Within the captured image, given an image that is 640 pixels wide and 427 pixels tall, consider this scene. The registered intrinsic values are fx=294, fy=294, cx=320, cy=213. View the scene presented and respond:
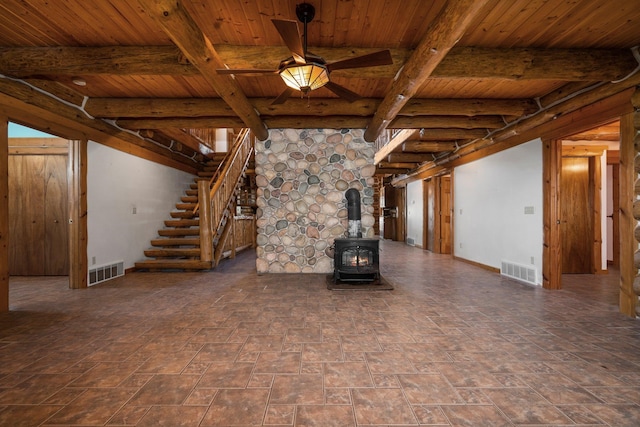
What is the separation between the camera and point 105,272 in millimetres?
5145

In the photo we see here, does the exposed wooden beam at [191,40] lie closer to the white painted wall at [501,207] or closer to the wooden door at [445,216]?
the white painted wall at [501,207]

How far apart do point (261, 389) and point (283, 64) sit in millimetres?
2548

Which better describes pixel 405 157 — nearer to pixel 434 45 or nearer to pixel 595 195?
pixel 595 195

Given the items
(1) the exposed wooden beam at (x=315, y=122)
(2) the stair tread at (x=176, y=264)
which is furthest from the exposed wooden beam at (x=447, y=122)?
(2) the stair tread at (x=176, y=264)

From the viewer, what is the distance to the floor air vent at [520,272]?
4.84 m

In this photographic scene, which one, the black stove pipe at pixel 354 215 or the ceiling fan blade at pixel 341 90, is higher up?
the ceiling fan blade at pixel 341 90

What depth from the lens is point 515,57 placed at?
10.4 feet

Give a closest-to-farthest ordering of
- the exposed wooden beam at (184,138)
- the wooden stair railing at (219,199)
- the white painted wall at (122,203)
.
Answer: the white painted wall at (122,203), the wooden stair railing at (219,199), the exposed wooden beam at (184,138)

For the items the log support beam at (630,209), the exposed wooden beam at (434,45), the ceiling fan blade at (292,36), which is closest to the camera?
the ceiling fan blade at (292,36)

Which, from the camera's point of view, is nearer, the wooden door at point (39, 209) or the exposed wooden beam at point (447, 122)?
the exposed wooden beam at point (447, 122)

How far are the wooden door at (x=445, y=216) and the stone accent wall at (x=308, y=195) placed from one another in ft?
13.7

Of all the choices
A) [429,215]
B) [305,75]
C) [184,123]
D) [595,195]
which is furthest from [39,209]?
[595,195]

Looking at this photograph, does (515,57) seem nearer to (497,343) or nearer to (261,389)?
(497,343)

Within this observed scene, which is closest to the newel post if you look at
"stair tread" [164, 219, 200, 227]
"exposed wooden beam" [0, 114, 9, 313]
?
"stair tread" [164, 219, 200, 227]
